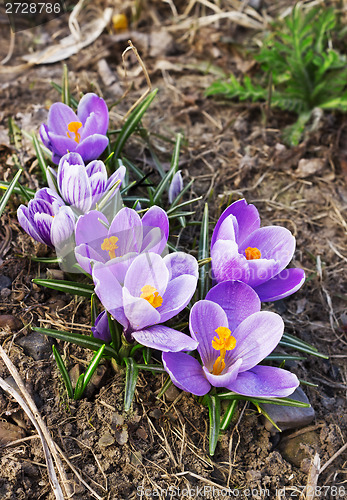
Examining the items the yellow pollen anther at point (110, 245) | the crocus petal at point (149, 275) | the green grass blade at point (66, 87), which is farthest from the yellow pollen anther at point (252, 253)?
the green grass blade at point (66, 87)

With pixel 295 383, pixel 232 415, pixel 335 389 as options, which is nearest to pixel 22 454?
pixel 232 415

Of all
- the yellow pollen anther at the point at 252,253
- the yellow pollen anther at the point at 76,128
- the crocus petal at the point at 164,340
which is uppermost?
the yellow pollen anther at the point at 76,128

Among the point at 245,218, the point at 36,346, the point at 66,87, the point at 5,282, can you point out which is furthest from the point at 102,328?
the point at 66,87

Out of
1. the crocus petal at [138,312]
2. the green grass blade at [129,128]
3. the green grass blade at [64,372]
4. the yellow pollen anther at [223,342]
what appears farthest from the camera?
the green grass blade at [129,128]

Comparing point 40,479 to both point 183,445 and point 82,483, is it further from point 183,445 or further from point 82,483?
point 183,445

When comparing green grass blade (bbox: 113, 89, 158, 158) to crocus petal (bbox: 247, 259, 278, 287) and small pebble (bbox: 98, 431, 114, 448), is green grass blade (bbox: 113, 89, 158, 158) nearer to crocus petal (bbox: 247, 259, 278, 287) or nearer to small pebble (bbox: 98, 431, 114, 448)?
crocus petal (bbox: 247, 259, 278, 287)

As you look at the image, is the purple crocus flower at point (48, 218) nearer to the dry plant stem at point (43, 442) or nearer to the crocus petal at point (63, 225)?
the crocus petal at point (63, 225)
